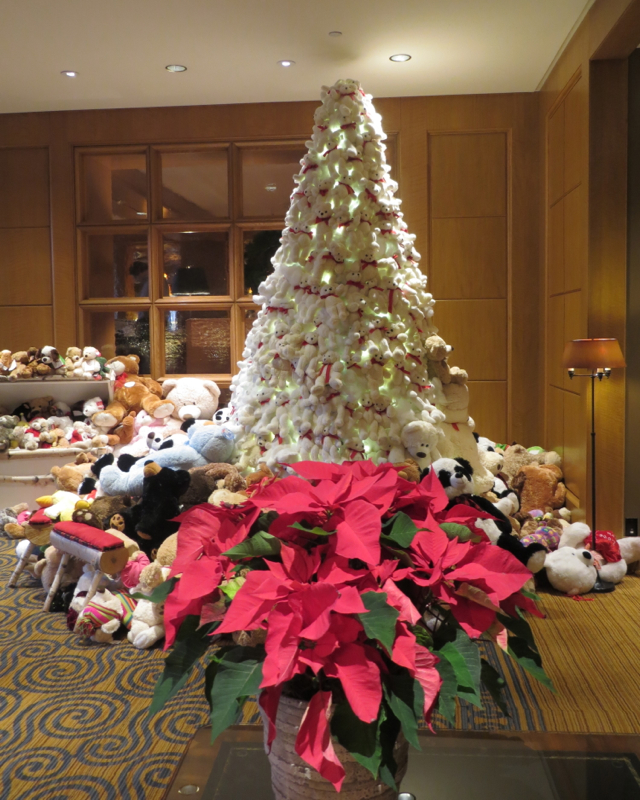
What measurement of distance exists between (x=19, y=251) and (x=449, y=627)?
5102mm

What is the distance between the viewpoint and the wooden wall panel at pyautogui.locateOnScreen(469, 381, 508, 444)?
480 cm

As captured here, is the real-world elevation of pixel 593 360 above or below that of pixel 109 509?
above

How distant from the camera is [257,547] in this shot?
679mm

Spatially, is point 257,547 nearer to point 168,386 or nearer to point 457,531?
point 457,531

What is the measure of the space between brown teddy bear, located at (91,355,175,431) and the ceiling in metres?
1.73

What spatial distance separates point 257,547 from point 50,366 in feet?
13.8

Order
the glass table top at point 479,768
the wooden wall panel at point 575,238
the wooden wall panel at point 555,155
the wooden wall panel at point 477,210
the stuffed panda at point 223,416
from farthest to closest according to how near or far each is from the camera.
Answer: the wooden wall panel at point 477,210
the wooden wall panel at point 555,155
the stuffed panda at point 223,416
the wooden wall panel at point 575,238
the glass table top at point 479,768

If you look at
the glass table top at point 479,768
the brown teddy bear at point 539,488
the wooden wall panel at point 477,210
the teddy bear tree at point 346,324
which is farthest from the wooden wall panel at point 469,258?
the glass table top at point 479,768

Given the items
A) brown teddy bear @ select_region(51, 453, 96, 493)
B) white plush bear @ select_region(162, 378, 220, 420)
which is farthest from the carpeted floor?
white plush bear @ select_region(162, 378, 220, 420)

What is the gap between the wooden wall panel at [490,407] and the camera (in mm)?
4801

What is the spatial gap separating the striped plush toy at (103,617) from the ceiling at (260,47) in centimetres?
269

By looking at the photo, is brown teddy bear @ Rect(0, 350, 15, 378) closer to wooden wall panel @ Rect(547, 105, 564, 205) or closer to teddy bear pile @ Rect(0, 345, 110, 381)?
teddy bear pile @ Rect(0, 345, 110, 381)

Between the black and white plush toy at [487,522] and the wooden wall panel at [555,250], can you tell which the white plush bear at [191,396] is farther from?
the wooden wall panel at [555,250]

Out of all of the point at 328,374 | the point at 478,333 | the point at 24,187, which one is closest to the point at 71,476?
the point at 328,374
